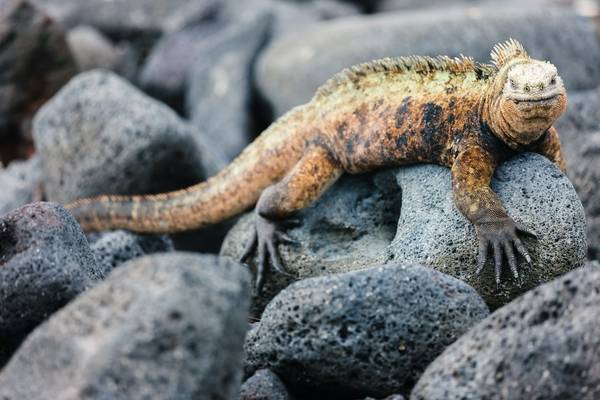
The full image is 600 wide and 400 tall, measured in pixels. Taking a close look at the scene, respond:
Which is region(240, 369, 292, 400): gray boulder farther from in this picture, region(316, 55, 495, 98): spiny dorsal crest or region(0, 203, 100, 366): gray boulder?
region(316, 55, 495, 98): spiny dorsal crest

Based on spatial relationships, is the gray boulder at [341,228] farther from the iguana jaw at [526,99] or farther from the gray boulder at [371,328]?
the gray boulder at [371,328]

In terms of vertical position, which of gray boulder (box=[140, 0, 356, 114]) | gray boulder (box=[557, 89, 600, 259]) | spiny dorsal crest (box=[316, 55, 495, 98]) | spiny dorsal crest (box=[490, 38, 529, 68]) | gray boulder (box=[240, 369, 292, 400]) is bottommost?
gray boulder (box=[140, 0, 356, 114])

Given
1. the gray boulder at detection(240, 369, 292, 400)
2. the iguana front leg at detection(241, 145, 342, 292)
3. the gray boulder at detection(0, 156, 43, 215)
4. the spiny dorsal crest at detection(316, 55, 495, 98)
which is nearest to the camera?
the gray boulder at detection(240, 369, 292, 400)

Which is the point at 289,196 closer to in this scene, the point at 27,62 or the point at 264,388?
the point at 264,388

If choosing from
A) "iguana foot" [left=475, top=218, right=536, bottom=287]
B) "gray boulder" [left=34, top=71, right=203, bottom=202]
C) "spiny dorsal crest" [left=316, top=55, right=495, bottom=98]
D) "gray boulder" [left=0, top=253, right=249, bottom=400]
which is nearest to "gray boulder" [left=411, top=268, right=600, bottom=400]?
"gray boulder" [left=0, top=253, right=249, bottom=400]

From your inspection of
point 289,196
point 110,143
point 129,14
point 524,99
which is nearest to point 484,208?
point 524,99
